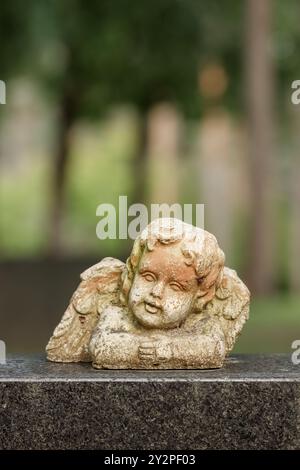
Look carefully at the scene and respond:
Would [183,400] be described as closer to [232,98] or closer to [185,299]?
[185,299]

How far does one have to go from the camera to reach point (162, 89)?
1978cm

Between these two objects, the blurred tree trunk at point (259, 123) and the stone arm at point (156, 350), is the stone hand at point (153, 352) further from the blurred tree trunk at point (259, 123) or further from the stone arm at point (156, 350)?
the blurred tree trunk at point (259, 123)

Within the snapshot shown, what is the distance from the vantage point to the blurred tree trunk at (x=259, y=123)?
1620 cm

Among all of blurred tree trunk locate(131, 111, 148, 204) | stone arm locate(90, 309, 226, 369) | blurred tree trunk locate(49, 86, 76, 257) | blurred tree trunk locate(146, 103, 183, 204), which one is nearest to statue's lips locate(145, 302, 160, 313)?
stone arm locate(90, 309, 226, 369)

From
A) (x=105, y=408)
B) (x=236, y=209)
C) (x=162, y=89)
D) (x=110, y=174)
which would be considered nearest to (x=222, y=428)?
(x=105, y=408)

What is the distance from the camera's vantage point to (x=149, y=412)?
20.4 feet

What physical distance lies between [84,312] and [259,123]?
9.76 m

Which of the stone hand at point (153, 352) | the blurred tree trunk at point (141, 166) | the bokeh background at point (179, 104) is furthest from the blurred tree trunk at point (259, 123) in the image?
the stone hand at point (153, 352)

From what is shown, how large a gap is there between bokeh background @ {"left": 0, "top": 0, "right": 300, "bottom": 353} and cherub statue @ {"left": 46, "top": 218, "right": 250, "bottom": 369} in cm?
648

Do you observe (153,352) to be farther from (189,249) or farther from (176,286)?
(189,249)

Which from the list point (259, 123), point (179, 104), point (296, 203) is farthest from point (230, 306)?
point (296, 203)

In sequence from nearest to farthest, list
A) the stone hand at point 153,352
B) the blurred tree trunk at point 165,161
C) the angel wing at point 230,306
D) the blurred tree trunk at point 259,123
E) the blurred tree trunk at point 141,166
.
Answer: the stone hand at point 153,352, the angel wing at point 230,306, the blurred tree trunk at point 259,123, the blurred tree trunk at point 141,166, the blurred tree trunk at point 165,161

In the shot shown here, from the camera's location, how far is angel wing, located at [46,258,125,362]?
6805mm

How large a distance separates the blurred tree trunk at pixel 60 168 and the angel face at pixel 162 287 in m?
15.0
